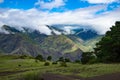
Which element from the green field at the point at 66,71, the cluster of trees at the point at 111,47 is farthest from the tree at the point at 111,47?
the green field at the point at 66,71

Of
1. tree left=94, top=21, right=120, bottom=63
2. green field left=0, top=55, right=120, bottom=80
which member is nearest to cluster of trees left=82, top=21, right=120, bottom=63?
tree left=94, top=21, right=120, bottom=63

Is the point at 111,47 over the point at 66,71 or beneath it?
over

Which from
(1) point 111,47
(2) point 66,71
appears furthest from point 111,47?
(2) point 66,71

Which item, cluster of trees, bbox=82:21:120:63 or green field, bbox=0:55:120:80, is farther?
cluster of trees, bbox=82:21:120:63

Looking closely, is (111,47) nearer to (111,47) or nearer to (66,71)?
(111,47)

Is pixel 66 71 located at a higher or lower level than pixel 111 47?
lower

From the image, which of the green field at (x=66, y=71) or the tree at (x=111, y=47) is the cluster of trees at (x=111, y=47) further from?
the green field at (x=66, y=71)

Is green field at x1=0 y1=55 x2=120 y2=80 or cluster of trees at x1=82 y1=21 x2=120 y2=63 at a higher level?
cluster of trees at x1=82 y1=21 x2=120 y2=63

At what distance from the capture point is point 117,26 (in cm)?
10194

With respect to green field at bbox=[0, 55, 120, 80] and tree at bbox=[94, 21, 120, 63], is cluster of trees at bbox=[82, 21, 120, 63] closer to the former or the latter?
tree at bbox=[94, 21, 120, 63]

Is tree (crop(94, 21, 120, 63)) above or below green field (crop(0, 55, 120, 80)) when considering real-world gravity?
above

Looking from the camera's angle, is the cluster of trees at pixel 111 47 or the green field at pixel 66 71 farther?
the cluster of trees at pixel 111 47

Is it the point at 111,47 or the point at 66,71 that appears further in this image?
the point at 111,47

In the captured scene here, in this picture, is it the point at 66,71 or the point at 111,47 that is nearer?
the point at 66,71
